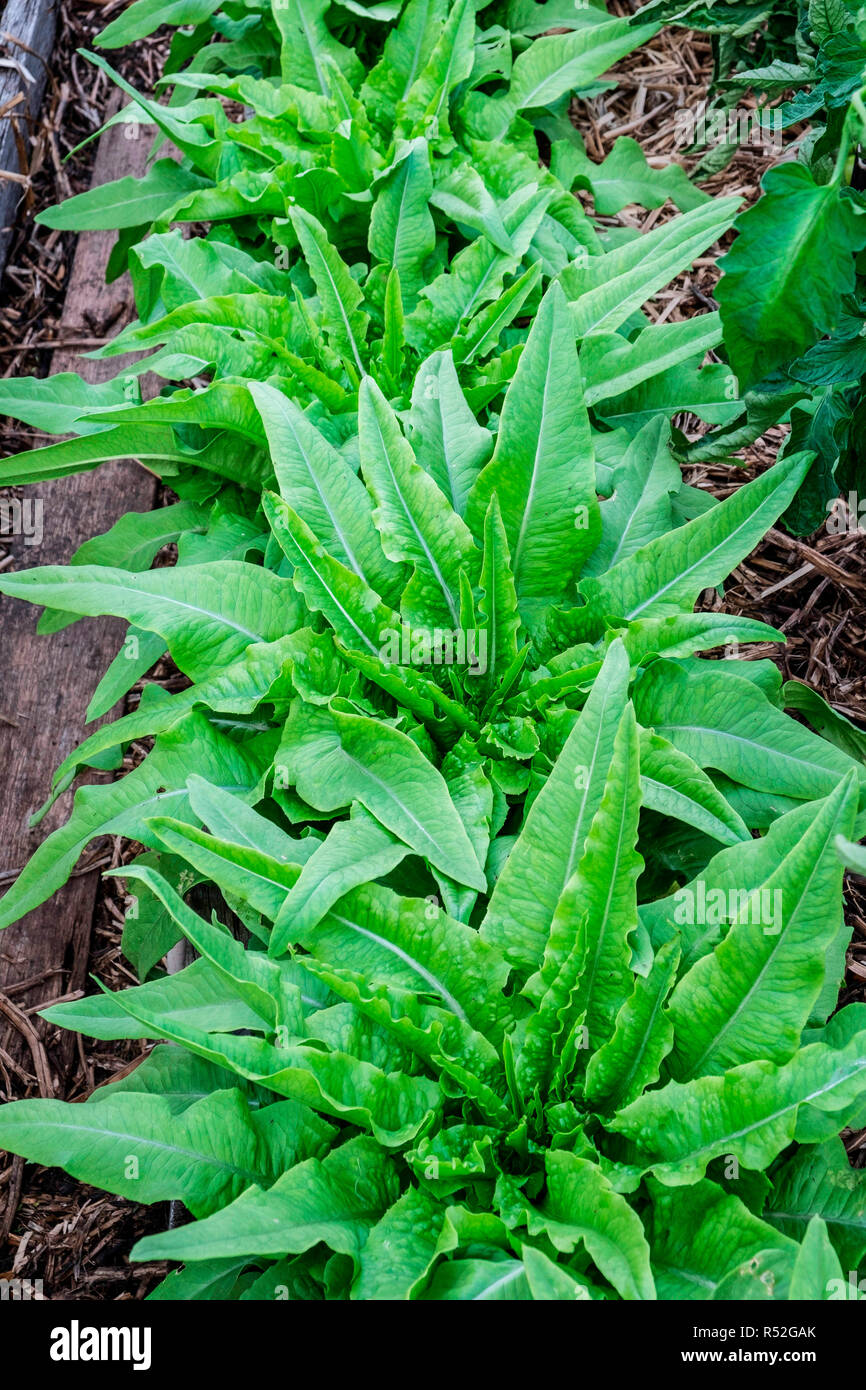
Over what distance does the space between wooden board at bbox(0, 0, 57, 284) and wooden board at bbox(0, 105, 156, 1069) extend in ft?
1.17

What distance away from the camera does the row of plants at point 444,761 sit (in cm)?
122

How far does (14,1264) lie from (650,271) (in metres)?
1.87

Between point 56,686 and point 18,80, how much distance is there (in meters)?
1.94

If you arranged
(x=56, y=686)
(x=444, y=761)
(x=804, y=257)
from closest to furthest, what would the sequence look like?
(x=804, y=257) < (x=444, y=761) < (x=56, y=686)

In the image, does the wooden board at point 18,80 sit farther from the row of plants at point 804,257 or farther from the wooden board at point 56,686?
the row of plants at point 804,257

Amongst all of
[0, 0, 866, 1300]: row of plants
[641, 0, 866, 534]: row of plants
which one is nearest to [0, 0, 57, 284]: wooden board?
[0, 0, 866, 1300]: row of plants

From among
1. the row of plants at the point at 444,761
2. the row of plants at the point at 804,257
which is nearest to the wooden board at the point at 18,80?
the row of plants at the point at 444,761

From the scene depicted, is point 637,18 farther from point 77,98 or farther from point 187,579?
point 77,98

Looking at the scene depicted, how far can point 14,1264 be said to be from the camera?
1.81 meters

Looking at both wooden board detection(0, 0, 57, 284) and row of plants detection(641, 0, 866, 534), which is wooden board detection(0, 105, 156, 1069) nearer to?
wooden board detection(0, 0, 57, 284)

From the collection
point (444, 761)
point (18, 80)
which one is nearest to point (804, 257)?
point (444, 761)

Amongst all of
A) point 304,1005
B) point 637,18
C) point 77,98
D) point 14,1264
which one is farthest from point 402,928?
point 77,98

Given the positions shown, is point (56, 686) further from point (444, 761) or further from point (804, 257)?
point (804, 257)

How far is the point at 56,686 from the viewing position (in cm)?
244
